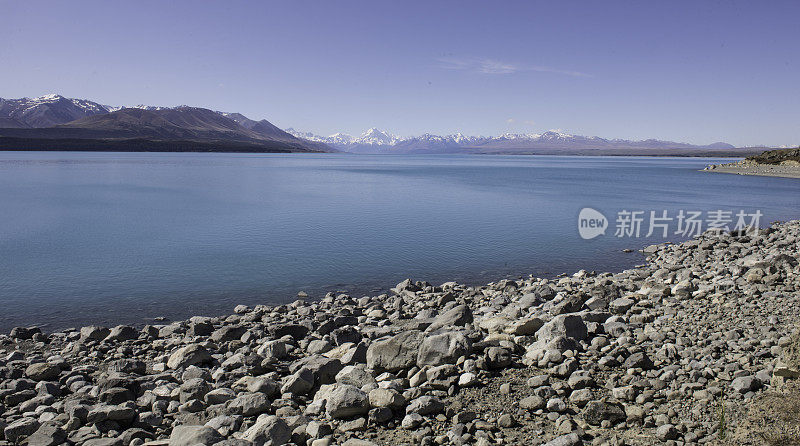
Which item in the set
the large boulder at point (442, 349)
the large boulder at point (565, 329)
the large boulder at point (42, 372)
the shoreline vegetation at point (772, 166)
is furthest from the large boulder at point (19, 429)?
the shoreline vegetation at point (772, 166)

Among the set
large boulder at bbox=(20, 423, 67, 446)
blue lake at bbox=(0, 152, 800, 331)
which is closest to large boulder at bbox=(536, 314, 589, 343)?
large boulder at bbox=(20, 423, 67, 446)

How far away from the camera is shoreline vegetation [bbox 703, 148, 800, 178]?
79.0m

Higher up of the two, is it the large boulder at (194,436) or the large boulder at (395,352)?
the large boulder at (395,352)

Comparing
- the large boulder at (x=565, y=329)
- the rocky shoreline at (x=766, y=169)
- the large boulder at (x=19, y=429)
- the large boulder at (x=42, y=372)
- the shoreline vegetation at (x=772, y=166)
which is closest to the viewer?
the large boulder at (x=19, y=429)

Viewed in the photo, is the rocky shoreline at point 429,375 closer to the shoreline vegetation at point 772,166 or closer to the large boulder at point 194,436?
the large boulder at point 194,436

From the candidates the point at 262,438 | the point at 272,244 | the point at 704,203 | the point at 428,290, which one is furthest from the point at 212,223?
the point at 704,203

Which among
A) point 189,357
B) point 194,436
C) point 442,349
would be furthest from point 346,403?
point 189,357

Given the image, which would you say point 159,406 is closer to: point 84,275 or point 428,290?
point 428,290

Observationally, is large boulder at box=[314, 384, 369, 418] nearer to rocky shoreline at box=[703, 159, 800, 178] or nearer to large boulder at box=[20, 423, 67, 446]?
large boulder at box=[20, 423, 67, 446]

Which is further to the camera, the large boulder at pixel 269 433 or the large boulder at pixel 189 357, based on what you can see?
the large boulder at pixel 189 357

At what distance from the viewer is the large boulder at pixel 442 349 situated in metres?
7.16

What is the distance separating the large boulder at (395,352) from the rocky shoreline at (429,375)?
22 mm

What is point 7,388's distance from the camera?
7.25 metres

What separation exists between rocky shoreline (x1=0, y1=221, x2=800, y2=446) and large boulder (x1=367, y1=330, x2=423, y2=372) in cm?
2
